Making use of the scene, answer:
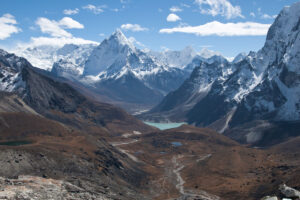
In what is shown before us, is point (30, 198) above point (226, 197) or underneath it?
above

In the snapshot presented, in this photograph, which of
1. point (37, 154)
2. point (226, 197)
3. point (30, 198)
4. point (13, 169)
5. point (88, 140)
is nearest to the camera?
point (30, 198)

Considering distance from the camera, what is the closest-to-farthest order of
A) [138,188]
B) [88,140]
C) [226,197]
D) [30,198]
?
[30,198], [226,197], [138,188], [88,140]

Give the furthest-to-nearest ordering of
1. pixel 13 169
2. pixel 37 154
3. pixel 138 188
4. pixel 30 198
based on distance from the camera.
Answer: pixel 138 188
pixel 37 154
pixel 13 169
pixel 30 198

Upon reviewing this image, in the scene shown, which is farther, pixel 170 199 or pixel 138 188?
pixel 138 188

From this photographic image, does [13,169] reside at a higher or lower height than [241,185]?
higher

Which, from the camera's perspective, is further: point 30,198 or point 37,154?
point 37,154

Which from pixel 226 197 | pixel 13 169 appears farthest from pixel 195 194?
pixel 13 169

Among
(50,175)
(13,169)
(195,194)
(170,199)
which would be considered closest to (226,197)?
(195,194)

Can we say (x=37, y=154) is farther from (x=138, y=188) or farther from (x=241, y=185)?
(x=241, y=185)

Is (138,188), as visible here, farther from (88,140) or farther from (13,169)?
(13,169)
